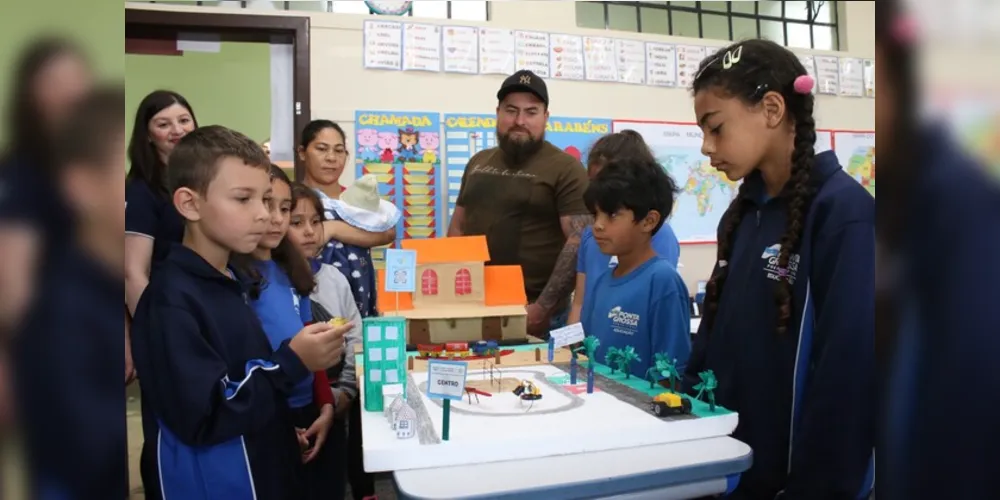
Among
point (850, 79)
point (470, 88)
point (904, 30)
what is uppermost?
point (850, 79)

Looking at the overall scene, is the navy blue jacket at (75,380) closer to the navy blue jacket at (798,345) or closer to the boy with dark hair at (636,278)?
the navy blue jacket at (798,345)

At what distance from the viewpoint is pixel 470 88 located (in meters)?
3.16

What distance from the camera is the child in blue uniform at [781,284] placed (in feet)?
2.79

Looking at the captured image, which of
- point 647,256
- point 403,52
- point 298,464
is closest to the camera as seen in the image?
point 298,464

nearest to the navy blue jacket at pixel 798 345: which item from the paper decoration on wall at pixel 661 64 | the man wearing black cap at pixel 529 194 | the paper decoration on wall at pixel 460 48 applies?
the man wearing black cap at pixel 529 194

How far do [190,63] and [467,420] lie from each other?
4437 mm

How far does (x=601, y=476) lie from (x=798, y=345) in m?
0.41

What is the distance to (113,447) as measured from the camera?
231mm

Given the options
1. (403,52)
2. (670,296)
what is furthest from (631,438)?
(403,52)

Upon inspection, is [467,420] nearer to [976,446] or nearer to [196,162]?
[196,162]

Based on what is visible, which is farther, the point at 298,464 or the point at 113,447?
the point at 298,464

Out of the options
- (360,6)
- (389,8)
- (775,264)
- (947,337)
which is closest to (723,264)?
(775,264)

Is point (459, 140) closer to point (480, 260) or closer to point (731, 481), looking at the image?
point (480, 260)

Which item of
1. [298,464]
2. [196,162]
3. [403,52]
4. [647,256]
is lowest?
[298,464]
